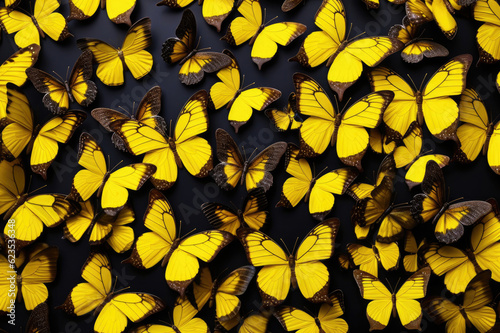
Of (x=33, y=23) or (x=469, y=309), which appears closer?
(x=469, y=309)

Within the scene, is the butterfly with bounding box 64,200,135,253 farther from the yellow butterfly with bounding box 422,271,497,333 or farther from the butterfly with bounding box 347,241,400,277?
the yellow butterfly with bounding box 422,271,497,333

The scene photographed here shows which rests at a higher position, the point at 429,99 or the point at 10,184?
the point at 429,99

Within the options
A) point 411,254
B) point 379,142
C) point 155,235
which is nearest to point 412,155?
point 379,142

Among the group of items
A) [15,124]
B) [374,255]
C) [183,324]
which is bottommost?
[183,324]

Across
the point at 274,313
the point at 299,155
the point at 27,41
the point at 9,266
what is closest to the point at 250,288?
the point at 274,313

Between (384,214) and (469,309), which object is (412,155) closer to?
(384,214)

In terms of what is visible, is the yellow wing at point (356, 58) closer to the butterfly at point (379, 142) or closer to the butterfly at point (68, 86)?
the butterfly at point (379, 142)

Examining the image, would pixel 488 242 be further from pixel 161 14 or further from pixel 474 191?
pixel 161 14
